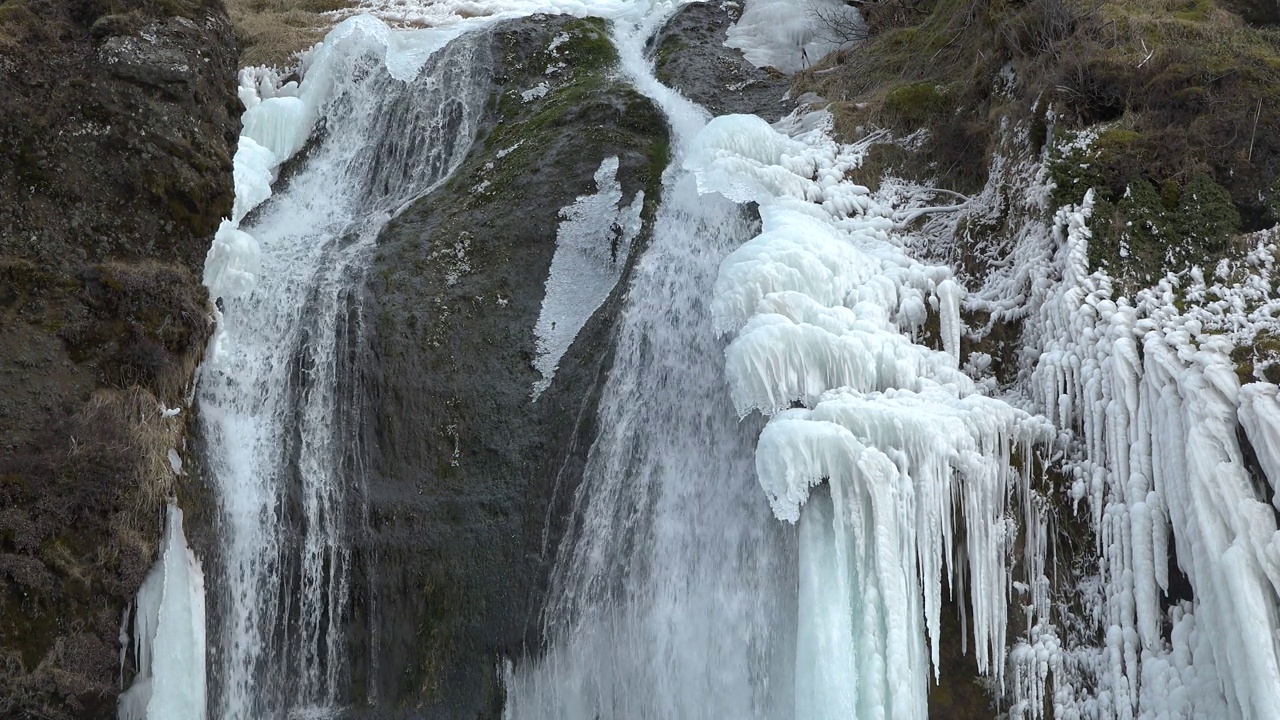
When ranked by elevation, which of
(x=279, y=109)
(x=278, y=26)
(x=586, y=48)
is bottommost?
(x=279, y=109)

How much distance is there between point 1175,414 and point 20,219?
27.0ft

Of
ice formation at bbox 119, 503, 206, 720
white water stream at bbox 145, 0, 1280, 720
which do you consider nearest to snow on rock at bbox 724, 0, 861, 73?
white water stream at bbox 145, 0, 1280, 720

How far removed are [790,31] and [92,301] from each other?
8824mm

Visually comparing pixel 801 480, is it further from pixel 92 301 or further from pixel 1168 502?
pixel 92 301

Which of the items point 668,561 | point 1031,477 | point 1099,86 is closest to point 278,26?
point 668,561

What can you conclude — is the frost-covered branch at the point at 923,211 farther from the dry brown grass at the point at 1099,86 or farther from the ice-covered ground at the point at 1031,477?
the ice-covered ground at the point at 1031,477

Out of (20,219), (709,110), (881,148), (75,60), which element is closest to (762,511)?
(881,148)

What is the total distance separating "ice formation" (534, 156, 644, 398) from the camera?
27.5ft

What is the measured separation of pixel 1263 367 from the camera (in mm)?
5648

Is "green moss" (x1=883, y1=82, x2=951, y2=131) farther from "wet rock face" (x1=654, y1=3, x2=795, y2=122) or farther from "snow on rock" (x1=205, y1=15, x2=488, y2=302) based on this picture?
"snow on rock" (x1=205, y1=15, x2=488, y2=302)

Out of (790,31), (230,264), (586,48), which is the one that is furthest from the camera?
(790,31)

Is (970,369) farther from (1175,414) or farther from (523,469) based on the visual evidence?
(523,469)

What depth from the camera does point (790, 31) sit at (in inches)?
499

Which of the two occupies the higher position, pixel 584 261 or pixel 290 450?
pixel 584 261
